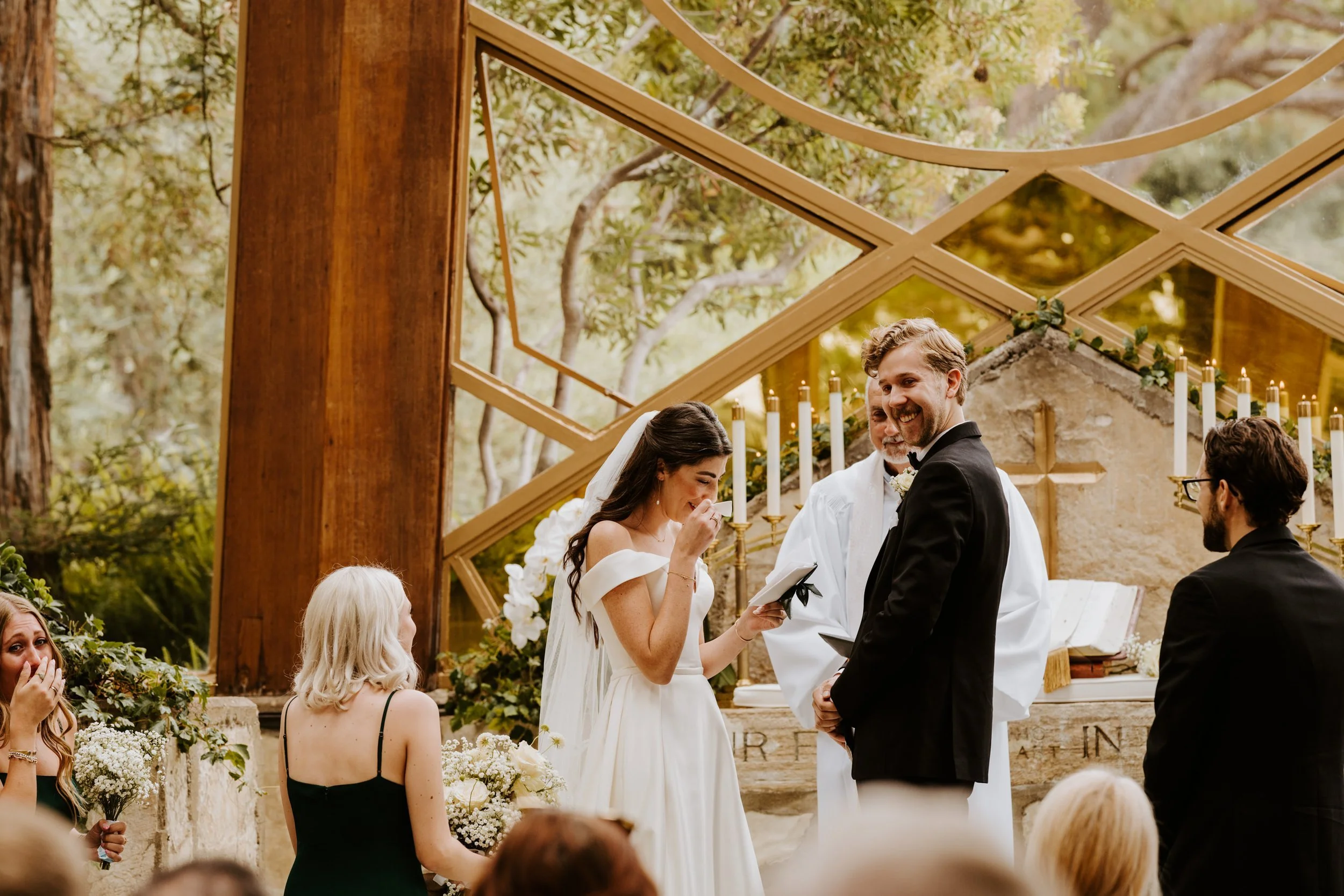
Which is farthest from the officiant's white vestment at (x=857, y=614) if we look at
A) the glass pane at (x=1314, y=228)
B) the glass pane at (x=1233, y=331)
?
the glass pane at (x=1314, y=228)

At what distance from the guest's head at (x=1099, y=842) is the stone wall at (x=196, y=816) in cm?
248

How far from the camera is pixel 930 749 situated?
3.07 m

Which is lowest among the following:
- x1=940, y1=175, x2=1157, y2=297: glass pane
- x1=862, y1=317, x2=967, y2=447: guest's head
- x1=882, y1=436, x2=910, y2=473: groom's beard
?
x1=882, y1=436, x2=910, y2=473: groom's beard

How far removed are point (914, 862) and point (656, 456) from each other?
2.39 meters

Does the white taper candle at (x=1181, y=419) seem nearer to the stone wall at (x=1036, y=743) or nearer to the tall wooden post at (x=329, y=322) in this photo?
the stone wall at (x=1036, y=743)

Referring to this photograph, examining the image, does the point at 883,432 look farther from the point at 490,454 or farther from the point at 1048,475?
the point at 490,454

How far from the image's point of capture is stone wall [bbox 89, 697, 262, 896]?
3.90 meters

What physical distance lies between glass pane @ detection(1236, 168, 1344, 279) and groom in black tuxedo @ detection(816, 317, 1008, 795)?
3.68 meters

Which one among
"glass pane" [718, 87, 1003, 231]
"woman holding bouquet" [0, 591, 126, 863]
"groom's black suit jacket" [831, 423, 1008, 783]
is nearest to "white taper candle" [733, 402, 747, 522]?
"groom's black suit jacket" [831, 423, 1008, 783]

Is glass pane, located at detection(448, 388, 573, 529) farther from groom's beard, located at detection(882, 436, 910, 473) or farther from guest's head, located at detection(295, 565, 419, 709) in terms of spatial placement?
guest's head, located at detection(295, 565, 419, 709)

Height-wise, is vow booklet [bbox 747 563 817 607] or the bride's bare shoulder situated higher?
the bride's bare shoulder

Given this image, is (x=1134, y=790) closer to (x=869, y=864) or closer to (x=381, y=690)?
(x=869, y=864)

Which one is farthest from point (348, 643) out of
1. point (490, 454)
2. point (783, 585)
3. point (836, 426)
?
point (490, 454)

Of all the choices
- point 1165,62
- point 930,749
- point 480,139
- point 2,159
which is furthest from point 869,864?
point 2,159
